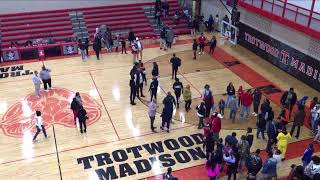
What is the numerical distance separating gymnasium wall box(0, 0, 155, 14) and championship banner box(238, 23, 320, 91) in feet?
38.6

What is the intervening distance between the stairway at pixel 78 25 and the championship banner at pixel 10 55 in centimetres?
524

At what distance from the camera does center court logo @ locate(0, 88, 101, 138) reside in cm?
1473

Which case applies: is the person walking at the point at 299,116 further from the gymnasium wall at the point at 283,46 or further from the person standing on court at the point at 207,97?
the gymnasium wall at the point at 283,46

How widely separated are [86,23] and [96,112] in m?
12.8

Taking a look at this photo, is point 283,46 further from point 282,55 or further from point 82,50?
point 82,50

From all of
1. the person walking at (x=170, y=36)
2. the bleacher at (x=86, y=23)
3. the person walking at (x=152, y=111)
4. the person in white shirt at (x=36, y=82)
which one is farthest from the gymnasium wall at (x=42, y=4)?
the person walking at (x=152, y=111)

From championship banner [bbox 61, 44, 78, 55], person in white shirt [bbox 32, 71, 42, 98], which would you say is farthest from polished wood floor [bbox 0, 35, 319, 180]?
championship banner [bbox 61, 44, 78, 55]

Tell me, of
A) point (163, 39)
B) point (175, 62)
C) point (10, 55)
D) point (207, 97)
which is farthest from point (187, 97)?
point (10, 55)

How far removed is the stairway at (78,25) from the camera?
2586cm

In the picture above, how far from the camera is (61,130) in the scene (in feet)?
47.4

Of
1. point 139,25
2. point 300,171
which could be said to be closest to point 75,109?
point 300,171

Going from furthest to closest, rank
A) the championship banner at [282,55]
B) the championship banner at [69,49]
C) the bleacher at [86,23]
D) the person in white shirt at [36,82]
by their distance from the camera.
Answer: the bleacher at [86,23]
the championship banner at [69,49]
the championship banner at [282,55]
the person in white shirt at [36,82]

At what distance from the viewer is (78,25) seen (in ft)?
87.1

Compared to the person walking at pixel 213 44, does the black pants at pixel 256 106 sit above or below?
below
